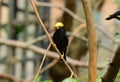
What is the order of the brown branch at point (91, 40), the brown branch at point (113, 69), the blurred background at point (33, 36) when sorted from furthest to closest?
the blurred background at point (33, 36), the brown branch at point (113, 69), the brown branch at point (91, 40)

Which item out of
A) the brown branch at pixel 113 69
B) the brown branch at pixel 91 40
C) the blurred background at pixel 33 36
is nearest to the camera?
the brown branch at pixel 91 40

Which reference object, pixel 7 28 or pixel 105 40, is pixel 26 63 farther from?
pixel 105 40

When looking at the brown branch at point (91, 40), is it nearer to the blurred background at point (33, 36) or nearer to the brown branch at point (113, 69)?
the brown branch at point (113, 69)

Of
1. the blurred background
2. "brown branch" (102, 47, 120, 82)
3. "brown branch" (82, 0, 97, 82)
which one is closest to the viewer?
"brown branch" (82, 0, 97, 82)

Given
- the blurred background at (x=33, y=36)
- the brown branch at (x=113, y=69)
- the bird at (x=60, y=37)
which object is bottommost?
the blurred background at (x=33, y=36)

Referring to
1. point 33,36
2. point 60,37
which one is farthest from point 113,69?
point 33,36

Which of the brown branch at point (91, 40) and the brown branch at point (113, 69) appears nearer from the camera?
the brown branch at point (91, 40)

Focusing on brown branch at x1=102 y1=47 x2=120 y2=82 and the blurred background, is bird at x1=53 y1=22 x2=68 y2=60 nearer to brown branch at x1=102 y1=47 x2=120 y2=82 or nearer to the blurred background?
brown branch at x1=102 y1=47 x2=120 y2=82

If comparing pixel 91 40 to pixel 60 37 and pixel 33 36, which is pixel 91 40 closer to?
pixel 60 37

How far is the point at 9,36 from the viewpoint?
3352 mm

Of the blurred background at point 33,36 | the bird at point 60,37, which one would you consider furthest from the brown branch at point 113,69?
the blurred background at point 33,36

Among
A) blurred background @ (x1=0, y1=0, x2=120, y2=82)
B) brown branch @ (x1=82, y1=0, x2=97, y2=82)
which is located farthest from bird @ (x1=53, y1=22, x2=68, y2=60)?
blurred background @ (x1=0, y1=0, x2=120, y2=82)

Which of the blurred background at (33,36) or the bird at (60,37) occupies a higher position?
the bird at (60,37)

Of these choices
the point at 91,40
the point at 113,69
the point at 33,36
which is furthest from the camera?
the point at 33,36
